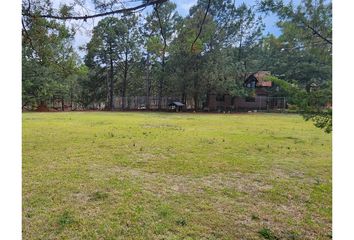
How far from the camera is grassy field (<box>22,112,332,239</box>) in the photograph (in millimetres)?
1156

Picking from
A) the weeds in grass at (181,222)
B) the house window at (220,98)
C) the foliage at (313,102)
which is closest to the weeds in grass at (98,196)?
the weeds in grass at (181,222)

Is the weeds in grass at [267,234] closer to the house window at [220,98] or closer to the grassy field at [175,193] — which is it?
the grassy field at [175,193]

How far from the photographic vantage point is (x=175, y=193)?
1.60m

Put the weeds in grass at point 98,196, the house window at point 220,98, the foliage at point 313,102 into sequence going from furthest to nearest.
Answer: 1. the house window at point 220,98
2. the weeds in grass at point 98,196
3. the foliage at point 313,102

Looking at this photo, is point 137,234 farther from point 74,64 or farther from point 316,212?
point 74,64

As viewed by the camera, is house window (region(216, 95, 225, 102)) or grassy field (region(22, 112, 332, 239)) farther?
house window (region(216, 95, 225, 102))

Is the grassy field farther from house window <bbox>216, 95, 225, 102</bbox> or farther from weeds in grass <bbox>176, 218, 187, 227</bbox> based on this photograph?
house window <bbox>216, 95, 225, 102</bbox>

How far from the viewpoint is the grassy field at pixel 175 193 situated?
45.5 inches

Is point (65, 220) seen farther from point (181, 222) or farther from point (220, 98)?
point (220, 98)

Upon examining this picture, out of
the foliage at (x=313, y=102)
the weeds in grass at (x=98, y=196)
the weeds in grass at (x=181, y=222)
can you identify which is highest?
the foliage at (x=313, y=102)

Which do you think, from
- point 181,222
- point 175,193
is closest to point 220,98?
point 175,193

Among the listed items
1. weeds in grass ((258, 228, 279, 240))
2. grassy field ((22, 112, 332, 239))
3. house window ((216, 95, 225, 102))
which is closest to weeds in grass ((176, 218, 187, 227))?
grassy field ((22, 112, 332, 239))

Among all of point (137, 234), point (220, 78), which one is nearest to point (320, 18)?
point (137, 234)
